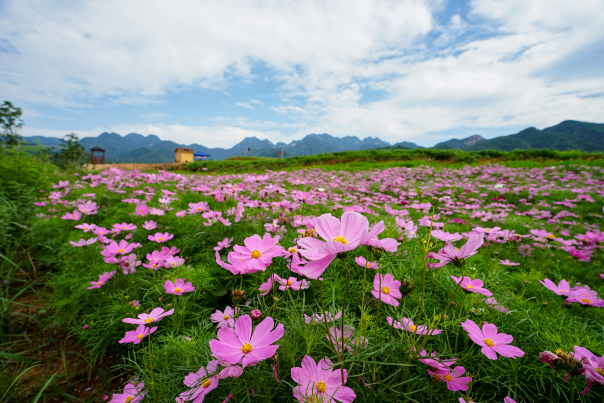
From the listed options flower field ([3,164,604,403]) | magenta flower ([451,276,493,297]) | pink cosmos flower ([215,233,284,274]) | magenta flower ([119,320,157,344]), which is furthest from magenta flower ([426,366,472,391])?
magenta flower ([119,320,157,344])

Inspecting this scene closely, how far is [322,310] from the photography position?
0.83m

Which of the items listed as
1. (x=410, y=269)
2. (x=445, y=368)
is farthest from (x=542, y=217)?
(x=445, y=368)

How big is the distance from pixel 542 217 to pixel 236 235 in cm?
437

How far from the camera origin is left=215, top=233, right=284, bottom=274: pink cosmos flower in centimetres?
78

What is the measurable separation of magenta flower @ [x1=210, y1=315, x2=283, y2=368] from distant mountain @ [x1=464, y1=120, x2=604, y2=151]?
437ft

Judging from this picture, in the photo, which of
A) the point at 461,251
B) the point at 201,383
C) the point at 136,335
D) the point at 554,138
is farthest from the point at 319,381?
the point at 554,138

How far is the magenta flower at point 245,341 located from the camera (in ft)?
1.98

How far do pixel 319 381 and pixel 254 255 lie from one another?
0.44 meters

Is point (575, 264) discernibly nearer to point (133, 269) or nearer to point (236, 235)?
point (236, 235)

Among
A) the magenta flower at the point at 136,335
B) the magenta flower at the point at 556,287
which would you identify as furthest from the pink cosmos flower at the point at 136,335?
the magenta flower at the point at 556,287

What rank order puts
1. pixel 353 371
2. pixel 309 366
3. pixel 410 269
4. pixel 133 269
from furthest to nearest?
pixel 133 269, pixel 410 269, pixel 353 371, pixel 309 366

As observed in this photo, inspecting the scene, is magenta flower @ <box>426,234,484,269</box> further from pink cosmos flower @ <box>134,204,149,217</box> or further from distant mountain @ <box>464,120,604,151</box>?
distant mountain @ <box>464,120,604,151</box>

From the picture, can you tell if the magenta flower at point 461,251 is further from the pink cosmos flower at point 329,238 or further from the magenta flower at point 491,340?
the pink cosmos flower at point 329,238

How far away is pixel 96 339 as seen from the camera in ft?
4.65
